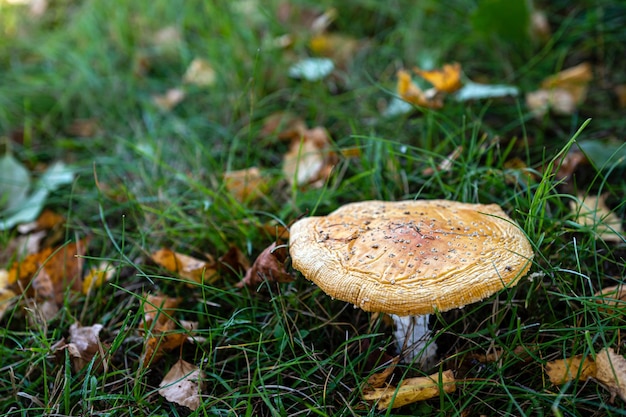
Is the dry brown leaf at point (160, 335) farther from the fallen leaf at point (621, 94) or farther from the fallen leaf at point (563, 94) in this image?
the fallen leaf at point (621, 94)

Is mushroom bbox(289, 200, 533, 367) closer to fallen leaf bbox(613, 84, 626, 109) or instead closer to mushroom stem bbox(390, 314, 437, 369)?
mushroom stem bbox(390, 314, 437, 369)

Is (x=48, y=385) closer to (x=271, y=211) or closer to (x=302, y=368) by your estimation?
(x=302, y=368)

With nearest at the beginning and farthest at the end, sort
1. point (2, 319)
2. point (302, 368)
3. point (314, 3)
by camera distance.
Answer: point (302, 368) < point (2, 319) < point (314, 3)

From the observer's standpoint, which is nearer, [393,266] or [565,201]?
[393,266]

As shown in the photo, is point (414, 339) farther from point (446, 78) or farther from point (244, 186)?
point (446, 78)

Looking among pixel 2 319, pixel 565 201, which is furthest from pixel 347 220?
pixel 2 319

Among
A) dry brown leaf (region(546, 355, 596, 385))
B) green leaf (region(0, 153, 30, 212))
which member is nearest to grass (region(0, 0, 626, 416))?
dry brown leaf (region(546, 355, 596, 385))

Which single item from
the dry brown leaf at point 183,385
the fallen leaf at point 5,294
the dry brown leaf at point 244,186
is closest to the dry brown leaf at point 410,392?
the dry brown leaf at point 183,385

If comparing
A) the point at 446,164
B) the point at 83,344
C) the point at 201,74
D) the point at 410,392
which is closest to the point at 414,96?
the point at 446,164
